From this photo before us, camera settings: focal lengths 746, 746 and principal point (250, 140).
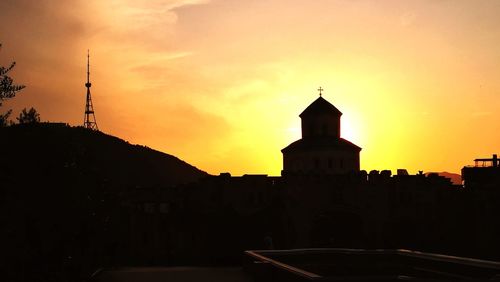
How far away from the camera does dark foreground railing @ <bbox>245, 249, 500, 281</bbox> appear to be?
20445 millimetres

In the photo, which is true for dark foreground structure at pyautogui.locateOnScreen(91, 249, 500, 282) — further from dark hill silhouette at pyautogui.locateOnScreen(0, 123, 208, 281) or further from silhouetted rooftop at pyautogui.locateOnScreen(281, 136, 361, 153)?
silhouetted rooftop at pyautogui.locateOnScreen(281, 136, 361, 153)

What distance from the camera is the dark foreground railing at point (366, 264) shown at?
20445 mm

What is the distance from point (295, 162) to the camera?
220ft

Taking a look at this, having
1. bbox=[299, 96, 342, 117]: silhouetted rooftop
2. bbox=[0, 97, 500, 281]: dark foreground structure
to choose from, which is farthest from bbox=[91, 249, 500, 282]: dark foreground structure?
bbox=[299, 96, 342, 117]: silhouetted rooftop

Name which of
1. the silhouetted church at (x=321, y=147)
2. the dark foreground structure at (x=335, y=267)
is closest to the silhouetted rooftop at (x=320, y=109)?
the silhouetted church at (x=321, y=147)

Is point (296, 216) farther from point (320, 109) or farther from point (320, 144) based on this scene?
point (320, 109)

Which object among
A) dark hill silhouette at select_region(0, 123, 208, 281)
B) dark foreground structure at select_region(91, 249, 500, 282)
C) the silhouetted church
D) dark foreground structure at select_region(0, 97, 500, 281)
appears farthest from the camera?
the silhouetted church

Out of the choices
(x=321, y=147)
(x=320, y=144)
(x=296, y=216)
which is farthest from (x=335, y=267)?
(x=320, y=144)

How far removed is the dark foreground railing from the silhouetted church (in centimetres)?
3650

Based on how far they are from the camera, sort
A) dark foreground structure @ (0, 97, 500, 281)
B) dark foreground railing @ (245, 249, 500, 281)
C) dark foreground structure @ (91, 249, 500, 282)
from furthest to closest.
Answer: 1. dark foreground structure @ (0, 97, 500, 281)
2. dark foreground structure @ (91, 249, 500, 282)
3. dark foreground railing @ (245, 249, 500, 281)

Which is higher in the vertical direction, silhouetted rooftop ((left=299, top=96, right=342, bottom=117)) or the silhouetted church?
silhouetted rooftop ((left=299, top=96, right=342, bottom=117))

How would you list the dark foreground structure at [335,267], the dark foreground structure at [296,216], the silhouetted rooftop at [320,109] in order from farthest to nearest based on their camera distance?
the silhouetted rooftop at [320,109] < the dark foreground structure at [296,216] < the dark foreground structure at [335,267]

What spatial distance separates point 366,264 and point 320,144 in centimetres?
3956

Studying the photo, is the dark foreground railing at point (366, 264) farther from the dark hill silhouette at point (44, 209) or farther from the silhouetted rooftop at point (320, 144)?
the silhouetted rooftop at point (320, 144)
